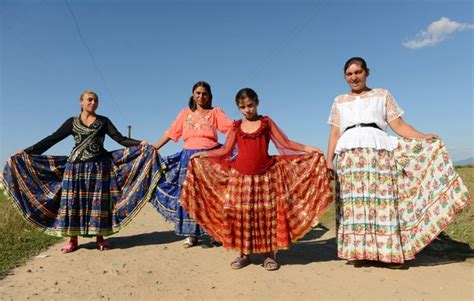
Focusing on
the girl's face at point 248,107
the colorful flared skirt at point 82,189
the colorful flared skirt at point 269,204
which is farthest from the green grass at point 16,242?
the girl's face at point 248,107

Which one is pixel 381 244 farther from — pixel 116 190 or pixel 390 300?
pixel 116 190

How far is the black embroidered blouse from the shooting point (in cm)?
545

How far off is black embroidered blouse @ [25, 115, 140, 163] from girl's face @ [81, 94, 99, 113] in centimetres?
16

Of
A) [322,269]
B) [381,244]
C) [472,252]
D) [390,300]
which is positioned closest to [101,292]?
[322,269]

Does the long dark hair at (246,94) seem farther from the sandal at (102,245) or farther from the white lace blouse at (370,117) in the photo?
the sandal at (102,245)

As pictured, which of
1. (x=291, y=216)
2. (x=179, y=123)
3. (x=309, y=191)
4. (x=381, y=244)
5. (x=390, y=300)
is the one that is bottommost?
(x=390, y=300)

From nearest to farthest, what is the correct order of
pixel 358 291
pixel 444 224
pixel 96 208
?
1. pixel 358 291
2. pixel 444 224
3. pixel 96 208

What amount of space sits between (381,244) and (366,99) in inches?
66.5

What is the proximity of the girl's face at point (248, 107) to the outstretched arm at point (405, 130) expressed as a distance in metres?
1.63

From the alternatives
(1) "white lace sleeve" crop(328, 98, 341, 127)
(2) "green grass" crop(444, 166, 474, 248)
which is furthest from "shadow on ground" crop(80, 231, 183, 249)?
(2) "green grass" crop(444, 166, 474, 248)

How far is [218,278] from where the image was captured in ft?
13.5

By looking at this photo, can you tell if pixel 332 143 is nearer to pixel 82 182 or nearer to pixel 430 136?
pixel 430 136

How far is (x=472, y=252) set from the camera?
4.76 meters

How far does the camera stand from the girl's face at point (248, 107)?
14.5ft
